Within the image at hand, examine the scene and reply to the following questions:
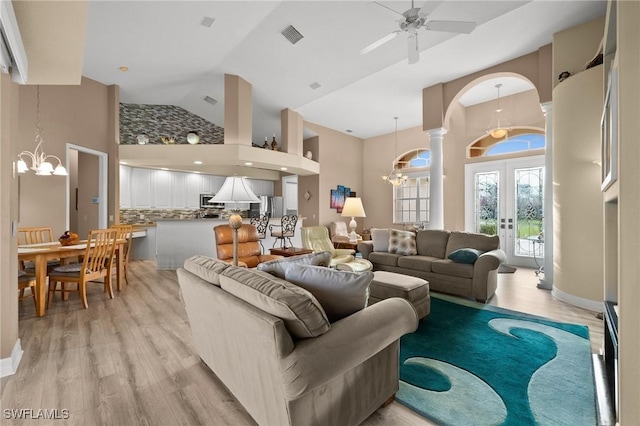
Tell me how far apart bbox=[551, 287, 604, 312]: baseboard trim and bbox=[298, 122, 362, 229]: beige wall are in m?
5.42

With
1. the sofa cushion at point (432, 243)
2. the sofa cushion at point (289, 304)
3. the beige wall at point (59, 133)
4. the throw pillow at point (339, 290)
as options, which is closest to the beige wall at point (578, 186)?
the sofa cushion at point (432, 243)

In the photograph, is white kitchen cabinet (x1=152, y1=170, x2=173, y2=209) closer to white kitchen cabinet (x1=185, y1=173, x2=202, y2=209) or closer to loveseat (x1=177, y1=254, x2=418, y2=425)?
white kitchen cabinet (x1=185, y1=173, x2=202, y2=209)

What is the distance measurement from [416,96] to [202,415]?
6.40 meters

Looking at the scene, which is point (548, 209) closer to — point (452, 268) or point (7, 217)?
point (452, 268)

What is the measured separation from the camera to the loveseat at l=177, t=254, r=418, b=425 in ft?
3.87

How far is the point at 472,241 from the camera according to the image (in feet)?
13.9

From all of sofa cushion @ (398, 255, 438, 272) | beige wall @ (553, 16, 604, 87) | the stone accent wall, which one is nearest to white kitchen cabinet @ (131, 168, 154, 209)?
the stone accent wall

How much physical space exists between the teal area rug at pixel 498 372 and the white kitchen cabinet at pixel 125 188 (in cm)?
714

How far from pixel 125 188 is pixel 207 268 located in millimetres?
6517

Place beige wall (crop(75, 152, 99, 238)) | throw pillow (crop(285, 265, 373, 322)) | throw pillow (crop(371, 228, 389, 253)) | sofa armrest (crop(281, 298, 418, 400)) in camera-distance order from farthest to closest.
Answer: beige wall (crop(75, 152, 99, 238)) → throw pillow (crop(371, 228, 389, 253)) → throw pillow (crop(285, 265, 373, 322)) → sofa armrest (crop(281, 298, 418, 400))

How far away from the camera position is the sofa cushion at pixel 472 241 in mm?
4121

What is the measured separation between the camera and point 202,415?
5.31 ft

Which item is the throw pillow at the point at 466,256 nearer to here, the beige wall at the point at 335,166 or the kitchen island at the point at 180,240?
the kitchen island at the point at 180,240

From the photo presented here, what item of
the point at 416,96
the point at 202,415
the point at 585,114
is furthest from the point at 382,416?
the point at 416,96
